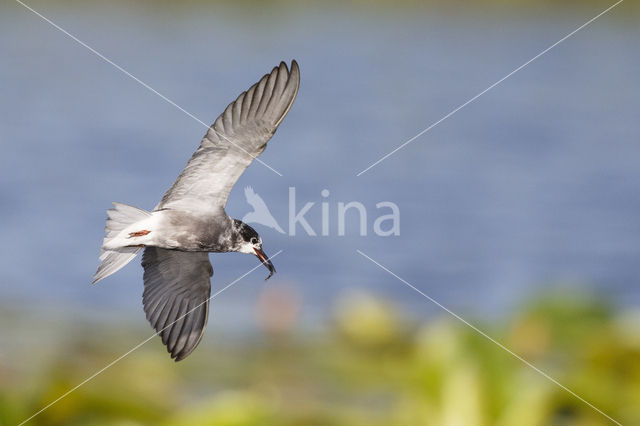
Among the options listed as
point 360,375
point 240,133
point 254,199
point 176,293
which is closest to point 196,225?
point 240,133

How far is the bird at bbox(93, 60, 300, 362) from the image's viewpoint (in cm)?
307

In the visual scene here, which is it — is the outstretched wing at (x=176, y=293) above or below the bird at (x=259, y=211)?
below

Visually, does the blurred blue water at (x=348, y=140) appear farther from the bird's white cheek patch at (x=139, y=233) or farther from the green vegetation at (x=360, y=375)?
the bird's white cheek patch at (x=139, y=233)

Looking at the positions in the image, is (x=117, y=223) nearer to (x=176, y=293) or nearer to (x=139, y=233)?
(x=139, y=233)

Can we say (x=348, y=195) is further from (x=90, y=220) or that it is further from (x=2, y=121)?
(x=2, y=121)

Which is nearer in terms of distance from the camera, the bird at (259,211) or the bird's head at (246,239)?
the bird's head at (246,239)

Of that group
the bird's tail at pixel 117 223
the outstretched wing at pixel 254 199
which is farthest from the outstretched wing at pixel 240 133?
the outstretched wing at pixel 254 199

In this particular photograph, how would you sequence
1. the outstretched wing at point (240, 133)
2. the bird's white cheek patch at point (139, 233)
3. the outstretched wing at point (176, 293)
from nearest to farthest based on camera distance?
the bird's white cheek patch at point (139, 233), the outstretched wing at point (240, 133), the outstretched wing at point (176, 293)

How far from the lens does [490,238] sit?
32.1 feet

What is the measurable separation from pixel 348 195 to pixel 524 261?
71.4 inches

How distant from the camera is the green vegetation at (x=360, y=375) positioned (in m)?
A: 3.86

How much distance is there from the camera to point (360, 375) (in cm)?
537

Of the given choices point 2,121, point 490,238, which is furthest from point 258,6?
point 490,238

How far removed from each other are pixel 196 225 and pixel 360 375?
2524 millimetres
